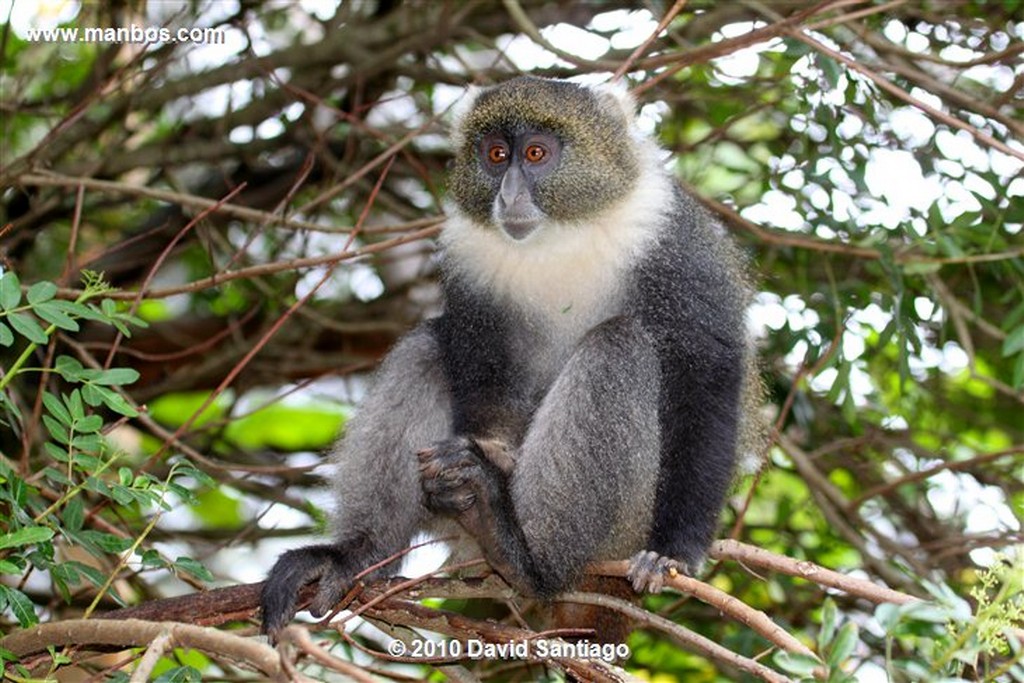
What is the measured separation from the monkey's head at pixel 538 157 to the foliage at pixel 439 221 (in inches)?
13.2

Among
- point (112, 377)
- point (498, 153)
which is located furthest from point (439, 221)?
point (112, 377)

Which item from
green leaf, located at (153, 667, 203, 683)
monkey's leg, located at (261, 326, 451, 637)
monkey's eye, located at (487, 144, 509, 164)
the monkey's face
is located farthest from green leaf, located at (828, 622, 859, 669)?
monkey's eye, located at (487, 144, 509, 164)

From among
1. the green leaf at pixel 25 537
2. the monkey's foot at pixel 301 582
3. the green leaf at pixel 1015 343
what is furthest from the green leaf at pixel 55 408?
the green leaf at pixel 1015 343

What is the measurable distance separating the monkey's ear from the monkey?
0.04 feet

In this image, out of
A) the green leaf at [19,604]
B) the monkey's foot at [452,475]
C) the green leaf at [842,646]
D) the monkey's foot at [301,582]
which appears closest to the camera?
the green leaf at [842,646]

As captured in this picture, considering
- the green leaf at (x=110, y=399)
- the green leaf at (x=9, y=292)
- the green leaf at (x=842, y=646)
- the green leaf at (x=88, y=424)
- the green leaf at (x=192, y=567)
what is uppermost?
the green leaf at (x=9, y=292)

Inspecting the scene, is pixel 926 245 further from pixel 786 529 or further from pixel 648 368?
pixel 786 529

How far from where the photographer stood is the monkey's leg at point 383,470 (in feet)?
18.2

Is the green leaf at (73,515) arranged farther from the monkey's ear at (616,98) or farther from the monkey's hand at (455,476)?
the monkey's ear at (616,98)

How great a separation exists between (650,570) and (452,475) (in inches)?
34.7

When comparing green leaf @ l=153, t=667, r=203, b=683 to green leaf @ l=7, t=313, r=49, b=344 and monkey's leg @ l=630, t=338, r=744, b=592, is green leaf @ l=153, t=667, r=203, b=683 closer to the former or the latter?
green leaf @ l=7, t=313, r=49, b=344

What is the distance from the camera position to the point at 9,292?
13.8ft

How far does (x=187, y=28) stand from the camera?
297 inches

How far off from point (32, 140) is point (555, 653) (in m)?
7.18
